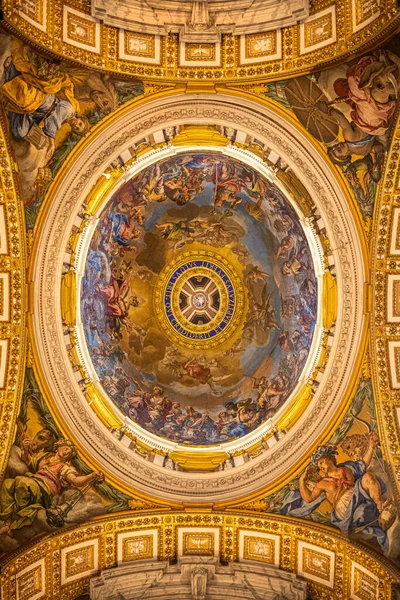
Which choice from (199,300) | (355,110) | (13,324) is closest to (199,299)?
(199,300)

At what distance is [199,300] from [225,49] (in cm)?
871

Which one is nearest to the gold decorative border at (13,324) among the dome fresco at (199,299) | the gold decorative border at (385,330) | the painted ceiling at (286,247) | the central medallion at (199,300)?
the painted ceiling at (286,247)

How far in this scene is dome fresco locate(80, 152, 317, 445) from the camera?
1967cm

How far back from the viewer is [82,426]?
59.0ft

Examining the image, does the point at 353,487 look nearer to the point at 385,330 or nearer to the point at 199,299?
the point at 385,330

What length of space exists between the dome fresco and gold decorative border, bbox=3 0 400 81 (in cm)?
268

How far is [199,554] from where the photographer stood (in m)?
18.2

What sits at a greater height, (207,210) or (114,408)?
(207,210)

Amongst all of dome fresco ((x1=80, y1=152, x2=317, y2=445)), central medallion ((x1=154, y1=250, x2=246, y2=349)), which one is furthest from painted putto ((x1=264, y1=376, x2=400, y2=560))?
central medallion ((x1=154, y1=250, x2=246, y2=349))

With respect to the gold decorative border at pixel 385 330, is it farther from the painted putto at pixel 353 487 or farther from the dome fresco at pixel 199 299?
the dome fresco at pixel 199 299

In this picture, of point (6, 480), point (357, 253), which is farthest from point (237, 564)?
point (357, 253)

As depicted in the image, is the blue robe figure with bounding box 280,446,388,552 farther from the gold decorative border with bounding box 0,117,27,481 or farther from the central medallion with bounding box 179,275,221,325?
the gold decorative border with bounding box 0,117,27,481

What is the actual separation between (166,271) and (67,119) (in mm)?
7398

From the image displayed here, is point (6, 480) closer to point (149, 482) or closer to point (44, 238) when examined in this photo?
point (149, 482)
